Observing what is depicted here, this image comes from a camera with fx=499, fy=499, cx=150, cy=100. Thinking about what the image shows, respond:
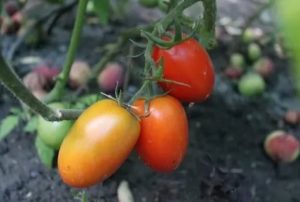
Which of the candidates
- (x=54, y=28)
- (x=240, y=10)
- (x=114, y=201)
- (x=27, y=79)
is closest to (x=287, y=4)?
(x=114, y=201)

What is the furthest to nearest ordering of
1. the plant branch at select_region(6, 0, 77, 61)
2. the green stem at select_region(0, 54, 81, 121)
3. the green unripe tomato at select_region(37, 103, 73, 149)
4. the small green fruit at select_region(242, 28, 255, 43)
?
1. the small green fruit at select_region(242, 28, 255, 43)
2. the plant branch at select_region(6, 0, 77, 61)
3. the green unripe tomato at select_region(37, 103, 73, 149)
4. the green stem at select_region(0, 54, 81, 121)

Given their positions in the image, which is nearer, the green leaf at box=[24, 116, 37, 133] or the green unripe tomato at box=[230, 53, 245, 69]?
the green leaf at box=[24, 116, 37, 133]

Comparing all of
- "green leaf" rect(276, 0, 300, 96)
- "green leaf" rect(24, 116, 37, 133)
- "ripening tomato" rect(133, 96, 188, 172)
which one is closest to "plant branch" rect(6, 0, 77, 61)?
"green leaf" rect(24, 116, 37, 133)

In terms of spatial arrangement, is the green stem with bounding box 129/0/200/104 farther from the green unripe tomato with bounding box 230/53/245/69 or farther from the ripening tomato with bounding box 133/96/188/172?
the green unripe tomato with bounding box 230/53/245/69

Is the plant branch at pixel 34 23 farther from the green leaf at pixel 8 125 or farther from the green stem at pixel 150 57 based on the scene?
the green stem at pixel 150 57

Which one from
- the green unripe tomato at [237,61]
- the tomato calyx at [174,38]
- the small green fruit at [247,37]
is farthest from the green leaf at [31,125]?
the small green fruit at [247,37]

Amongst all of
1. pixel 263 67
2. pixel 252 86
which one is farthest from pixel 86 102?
pixel 263 67

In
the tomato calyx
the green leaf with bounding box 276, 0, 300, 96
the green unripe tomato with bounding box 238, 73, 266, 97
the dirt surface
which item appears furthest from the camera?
the green unripe tomato with bounding box 238, 73, 266, 97
